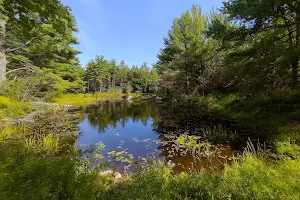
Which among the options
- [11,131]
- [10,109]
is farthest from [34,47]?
[11,131]

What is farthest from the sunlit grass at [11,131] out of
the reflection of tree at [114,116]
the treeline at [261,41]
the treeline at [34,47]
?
the treeline at [261,41]

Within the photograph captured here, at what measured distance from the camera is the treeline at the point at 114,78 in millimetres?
48541

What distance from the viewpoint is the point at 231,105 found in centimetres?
1339

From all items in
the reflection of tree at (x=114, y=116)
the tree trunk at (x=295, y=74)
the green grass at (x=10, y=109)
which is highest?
the tree trunk at (x=295, y=74)

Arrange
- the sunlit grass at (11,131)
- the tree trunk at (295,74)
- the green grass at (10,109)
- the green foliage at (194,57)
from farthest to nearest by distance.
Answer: the green foliage at (194,57)
the green grass at (10,109)
the tree trunk at (295,74)
the sunlit grass at (11,131)

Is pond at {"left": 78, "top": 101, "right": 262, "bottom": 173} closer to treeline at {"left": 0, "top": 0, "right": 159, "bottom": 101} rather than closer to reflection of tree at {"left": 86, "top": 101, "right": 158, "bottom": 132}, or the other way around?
reflection of tree at {"left": 86, "top": 101, "right": 158, "bottom": 132}

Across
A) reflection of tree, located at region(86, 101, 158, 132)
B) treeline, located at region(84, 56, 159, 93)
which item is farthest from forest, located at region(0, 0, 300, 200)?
treeline, located at region(84, 56, 159, 93)

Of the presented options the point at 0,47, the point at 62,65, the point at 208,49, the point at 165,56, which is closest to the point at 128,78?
the point at 165,56

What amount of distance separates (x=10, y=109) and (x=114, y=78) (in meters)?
46.2

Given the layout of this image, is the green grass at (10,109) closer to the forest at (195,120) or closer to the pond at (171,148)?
the forest at (195,120)

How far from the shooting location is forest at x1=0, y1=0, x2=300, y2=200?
8.89ft

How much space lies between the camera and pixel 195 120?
12.0 m

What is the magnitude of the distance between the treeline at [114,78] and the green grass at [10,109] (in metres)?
36.6

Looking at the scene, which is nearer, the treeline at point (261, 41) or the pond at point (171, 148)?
the pond at point (171, 148)
